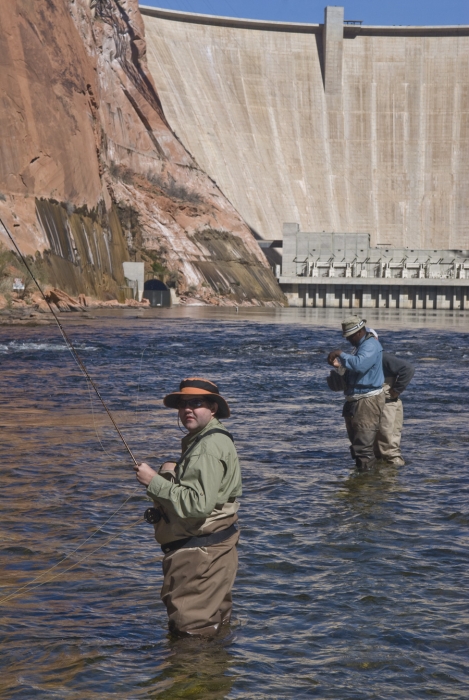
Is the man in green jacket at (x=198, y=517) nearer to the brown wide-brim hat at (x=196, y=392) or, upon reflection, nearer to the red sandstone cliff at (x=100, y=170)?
the brown wide-brim hat at (x=196, y=392)

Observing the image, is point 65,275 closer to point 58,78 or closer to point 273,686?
point 58,78

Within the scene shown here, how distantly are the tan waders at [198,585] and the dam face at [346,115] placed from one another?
107 metres

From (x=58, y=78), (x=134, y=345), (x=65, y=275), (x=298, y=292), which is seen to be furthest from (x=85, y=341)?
(x=298, y=292)

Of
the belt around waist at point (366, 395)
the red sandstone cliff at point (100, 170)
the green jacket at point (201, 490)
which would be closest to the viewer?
the green jacket at point (201, 490)

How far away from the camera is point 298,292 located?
103250 millimetres

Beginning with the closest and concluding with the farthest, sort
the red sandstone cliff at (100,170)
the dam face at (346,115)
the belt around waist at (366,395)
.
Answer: the belt around waist at (366,395) < the red sandstone cliff at (100,170) < the dam face at (346,115)

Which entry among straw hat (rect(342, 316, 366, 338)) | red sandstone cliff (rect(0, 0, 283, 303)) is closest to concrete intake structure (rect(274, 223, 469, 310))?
red sandstone cliff (rect(0, 0, 283, 303))

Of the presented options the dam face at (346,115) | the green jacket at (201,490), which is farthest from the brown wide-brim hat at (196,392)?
the dam face at (346,115)

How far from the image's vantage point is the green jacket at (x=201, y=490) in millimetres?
6027

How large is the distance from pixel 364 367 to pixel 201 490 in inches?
224

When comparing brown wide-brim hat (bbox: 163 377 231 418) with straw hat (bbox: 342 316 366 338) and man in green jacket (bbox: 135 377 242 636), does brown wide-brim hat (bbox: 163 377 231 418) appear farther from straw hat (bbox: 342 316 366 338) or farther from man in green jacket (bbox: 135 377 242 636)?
straw hat (bbox: 342 316 366 338)

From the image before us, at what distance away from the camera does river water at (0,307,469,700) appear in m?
6.03

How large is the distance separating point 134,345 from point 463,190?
92.9 metres

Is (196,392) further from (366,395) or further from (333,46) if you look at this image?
(333,46)
